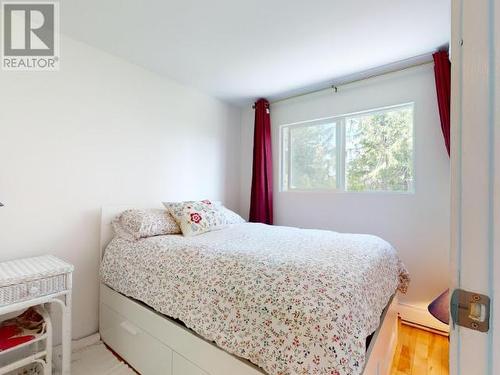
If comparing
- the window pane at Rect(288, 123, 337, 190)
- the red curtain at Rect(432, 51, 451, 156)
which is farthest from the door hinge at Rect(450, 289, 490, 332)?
the window pane at Rect(288, 123, 337, 190)

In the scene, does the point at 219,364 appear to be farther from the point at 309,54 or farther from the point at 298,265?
the point at 309,54

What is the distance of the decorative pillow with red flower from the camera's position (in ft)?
6.63

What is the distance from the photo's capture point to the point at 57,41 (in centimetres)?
184

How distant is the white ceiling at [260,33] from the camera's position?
62.5 inches

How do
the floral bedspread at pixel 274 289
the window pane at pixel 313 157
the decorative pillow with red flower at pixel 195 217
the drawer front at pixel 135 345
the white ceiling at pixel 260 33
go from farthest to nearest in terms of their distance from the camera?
the window pane at pixel 313 157, the decorative pillow with red flower at pixel 195 217, the white ceiling at pixel 260 33, the drawer front at pixel 135 345, the floral bedspread at pixel 274 289

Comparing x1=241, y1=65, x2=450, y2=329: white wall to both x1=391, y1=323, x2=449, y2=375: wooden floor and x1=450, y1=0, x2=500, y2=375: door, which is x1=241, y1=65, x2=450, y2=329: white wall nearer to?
x1=391, y1=323, x2=449, y2=375: wooden floor

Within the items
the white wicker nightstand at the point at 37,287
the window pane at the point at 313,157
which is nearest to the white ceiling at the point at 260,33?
the window pane at the point at 313,157

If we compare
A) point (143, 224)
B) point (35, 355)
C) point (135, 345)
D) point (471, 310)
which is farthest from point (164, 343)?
point (471, 310)

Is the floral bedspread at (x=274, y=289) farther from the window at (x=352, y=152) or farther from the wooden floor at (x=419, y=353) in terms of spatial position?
the window at (x=352, y=152)

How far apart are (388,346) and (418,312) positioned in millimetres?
942

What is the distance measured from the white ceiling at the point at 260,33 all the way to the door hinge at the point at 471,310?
69.2 inches

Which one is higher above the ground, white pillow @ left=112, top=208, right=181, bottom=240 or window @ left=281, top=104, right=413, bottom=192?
window @ left=281, top=104, right=413, bottom=192

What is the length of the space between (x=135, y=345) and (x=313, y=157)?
250 centimetres

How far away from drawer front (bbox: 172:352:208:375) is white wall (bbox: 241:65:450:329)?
194cm
